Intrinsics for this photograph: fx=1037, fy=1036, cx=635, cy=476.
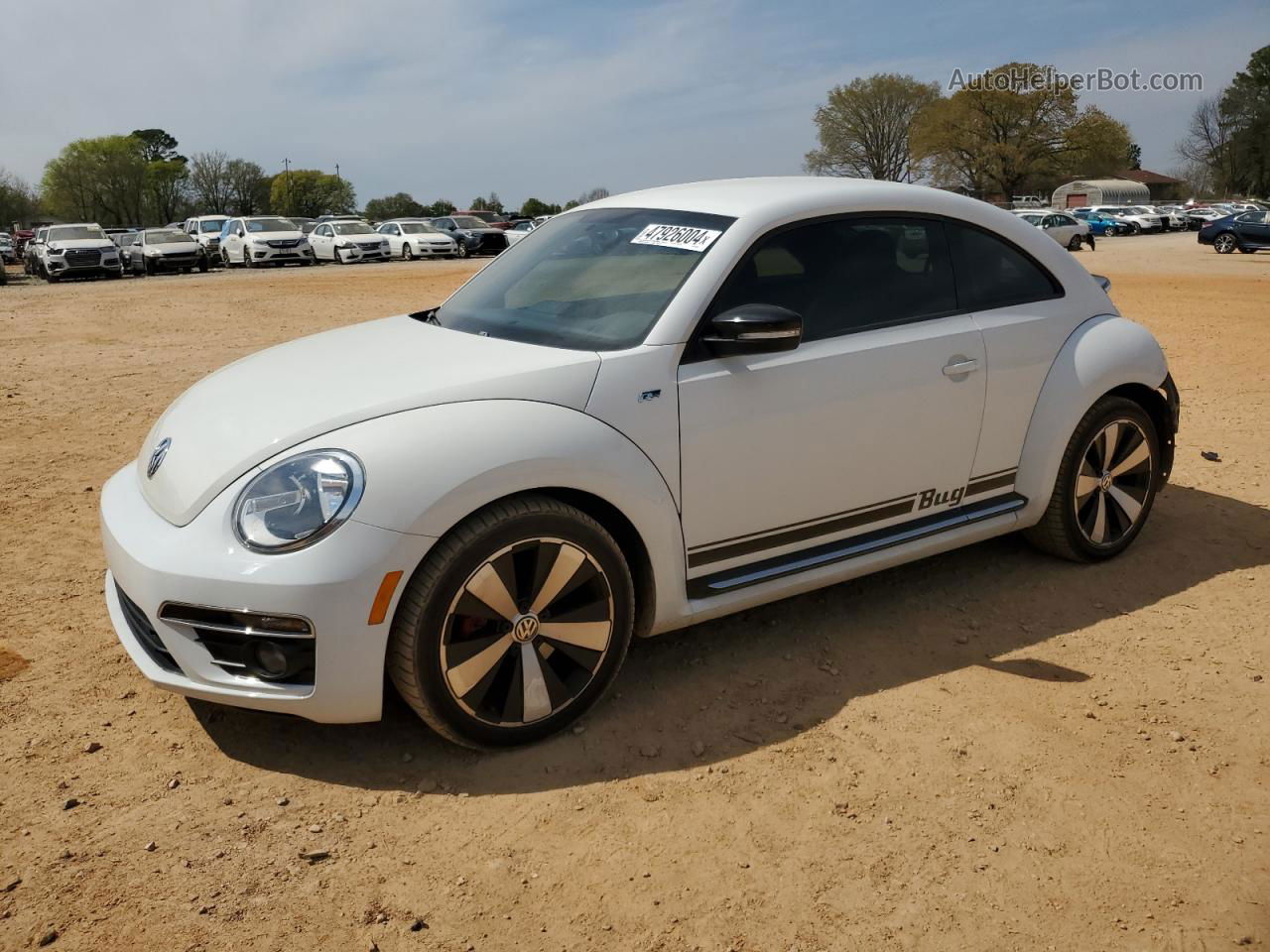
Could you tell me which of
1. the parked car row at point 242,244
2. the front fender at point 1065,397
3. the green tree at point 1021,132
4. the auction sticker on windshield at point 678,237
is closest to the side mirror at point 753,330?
the auction sticker on windshield at point 678,237

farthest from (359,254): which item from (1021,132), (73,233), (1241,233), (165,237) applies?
(1021,132)

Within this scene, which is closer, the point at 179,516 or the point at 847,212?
the point at 179,516

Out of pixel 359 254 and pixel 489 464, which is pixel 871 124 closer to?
pixel 359 254

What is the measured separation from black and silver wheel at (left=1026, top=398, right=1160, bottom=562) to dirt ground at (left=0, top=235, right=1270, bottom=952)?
0.14 m

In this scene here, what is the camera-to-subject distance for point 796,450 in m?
3.61

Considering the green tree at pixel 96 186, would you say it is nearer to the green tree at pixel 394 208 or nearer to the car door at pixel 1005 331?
the green tree at pixel 394 208

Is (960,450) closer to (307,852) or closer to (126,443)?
(307,852)

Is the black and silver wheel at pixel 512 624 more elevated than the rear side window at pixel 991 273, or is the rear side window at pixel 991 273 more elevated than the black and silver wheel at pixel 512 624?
the rear side window at pixel 991 273

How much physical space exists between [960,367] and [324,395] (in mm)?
2359

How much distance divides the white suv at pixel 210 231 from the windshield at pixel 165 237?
133 inches

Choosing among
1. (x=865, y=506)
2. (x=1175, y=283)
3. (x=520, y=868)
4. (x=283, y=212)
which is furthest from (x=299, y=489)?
(x=283, y=212)

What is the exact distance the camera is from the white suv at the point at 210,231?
38.1 m

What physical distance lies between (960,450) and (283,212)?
11396cm

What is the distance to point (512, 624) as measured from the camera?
3.09 m
